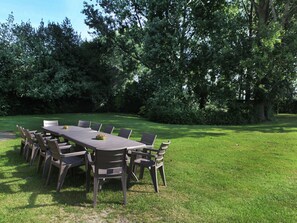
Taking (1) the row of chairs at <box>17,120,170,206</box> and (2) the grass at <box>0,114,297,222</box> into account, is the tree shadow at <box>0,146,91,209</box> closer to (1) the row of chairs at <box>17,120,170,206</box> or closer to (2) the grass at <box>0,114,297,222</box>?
(2) the grass at <box>0,114,297,222</box>

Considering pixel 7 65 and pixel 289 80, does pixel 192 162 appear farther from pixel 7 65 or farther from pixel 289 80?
pixel 7 65

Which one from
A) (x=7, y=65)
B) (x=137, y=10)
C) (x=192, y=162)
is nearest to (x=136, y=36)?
(x=137, y=10)

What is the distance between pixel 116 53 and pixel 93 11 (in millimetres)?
3531

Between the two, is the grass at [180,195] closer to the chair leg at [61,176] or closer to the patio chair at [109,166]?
the chair leg at [61,176]

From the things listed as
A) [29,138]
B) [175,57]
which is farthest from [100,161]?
[175,57]

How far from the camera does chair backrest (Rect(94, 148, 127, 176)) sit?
12.5ft

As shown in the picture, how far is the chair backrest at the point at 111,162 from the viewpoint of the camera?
380 centimetres

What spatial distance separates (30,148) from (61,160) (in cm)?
218

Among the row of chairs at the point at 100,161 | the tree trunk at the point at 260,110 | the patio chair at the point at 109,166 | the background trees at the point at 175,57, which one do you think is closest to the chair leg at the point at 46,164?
the row of chairs at the point at 100,161

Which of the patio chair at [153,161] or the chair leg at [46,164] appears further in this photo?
the chair leg at [46,164]

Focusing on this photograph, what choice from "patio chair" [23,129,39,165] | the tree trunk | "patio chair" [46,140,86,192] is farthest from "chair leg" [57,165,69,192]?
the tree trunk

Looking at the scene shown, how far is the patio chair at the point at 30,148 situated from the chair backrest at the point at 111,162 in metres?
2.50

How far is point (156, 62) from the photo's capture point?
17.4m

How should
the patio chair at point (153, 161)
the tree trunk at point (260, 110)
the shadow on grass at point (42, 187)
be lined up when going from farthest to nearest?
the tree trunk at point (260, 110) → the patio chair at point (153, 161) → the shadow on grass at point (42, 187)
